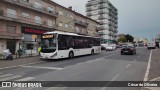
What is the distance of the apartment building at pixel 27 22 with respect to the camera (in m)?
26.0

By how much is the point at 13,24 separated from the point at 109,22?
6823cm

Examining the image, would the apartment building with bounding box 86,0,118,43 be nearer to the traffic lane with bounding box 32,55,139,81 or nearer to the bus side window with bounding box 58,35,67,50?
the bus side window with bounding box 58,35,67,50

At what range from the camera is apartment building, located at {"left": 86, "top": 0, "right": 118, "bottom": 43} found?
278 feet

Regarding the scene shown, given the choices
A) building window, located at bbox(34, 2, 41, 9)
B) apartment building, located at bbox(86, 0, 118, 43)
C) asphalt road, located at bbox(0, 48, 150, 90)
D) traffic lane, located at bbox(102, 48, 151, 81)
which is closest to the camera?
asphalt road, located at bbox(0, 48, 150, 90)

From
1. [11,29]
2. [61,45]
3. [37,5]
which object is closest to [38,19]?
[37,5]

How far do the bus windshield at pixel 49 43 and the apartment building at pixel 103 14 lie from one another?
2594 inches

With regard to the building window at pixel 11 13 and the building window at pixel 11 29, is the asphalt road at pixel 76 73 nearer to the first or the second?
the building window at pixel 11 29

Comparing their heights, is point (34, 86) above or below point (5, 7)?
below

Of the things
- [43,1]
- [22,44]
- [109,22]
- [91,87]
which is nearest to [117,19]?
[109,22]

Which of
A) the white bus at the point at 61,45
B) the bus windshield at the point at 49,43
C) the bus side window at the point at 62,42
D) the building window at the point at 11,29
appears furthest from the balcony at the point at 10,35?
the bus side window at the point at 62,42

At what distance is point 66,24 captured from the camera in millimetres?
43531

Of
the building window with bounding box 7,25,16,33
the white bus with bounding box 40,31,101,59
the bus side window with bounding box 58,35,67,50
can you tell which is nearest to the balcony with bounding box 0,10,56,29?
the building window with bounding box 7,25,16,33

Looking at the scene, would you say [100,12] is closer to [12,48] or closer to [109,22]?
[109,22]

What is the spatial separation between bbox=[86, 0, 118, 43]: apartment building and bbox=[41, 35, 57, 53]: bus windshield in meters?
65.9
